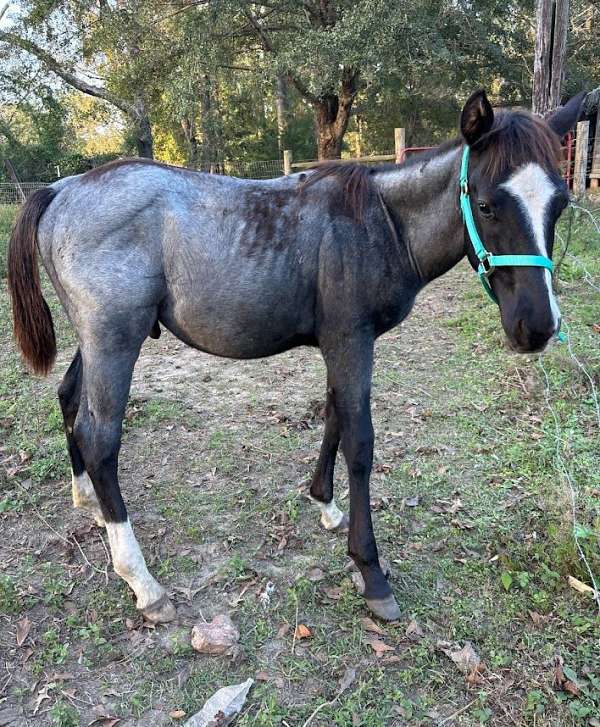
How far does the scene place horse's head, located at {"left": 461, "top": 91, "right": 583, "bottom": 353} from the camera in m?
1.84

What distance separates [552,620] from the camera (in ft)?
7.20

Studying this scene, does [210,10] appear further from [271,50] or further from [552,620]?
[552,620]

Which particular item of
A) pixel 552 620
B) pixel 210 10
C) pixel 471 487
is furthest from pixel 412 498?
pixel 210 10

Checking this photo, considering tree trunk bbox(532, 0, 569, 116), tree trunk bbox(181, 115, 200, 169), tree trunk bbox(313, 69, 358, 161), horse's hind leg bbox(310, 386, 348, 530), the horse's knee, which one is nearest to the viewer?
the horse's knee

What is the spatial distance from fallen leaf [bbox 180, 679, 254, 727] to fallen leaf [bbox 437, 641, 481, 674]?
78cm

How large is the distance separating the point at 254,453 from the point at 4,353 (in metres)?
3.31

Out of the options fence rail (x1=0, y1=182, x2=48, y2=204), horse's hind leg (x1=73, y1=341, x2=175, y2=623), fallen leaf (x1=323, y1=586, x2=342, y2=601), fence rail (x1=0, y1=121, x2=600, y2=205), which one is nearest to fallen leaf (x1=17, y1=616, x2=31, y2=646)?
horse's hind leg (x1=73, y1=341, x2=175, y2=623)

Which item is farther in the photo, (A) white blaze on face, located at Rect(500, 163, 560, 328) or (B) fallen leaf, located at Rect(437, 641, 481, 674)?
(B) fallen leaf, located at Rect(437, 641, 481, 674)

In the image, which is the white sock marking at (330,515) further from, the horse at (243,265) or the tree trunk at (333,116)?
the tree trunk at (333,116)

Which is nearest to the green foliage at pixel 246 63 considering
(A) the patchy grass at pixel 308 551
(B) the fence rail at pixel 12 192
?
(B) the fence rail at pixel 12 192

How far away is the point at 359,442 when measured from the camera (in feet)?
A: 7.62

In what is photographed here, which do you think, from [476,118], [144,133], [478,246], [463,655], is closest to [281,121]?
[144,133]

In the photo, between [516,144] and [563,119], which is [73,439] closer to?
[516,144]

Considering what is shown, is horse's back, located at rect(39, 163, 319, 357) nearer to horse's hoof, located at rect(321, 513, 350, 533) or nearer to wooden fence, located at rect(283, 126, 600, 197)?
horse's hoof, located at rect(321, 513, 350, 533)
